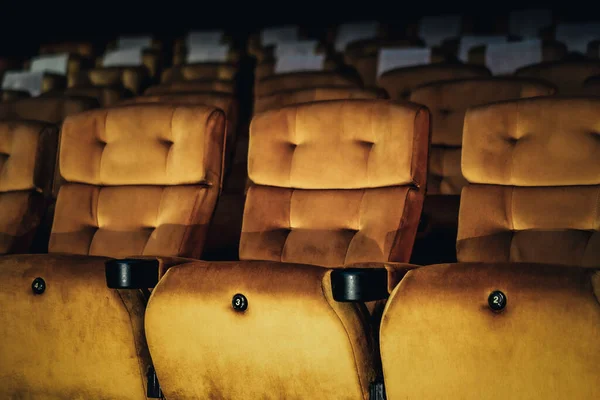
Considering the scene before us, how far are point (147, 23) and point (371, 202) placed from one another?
279cm

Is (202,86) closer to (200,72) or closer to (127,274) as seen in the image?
(200,72)

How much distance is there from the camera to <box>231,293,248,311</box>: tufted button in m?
0.75

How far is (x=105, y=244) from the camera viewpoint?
43.2 inches

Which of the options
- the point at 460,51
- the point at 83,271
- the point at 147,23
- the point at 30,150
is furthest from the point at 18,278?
the point at 147,23

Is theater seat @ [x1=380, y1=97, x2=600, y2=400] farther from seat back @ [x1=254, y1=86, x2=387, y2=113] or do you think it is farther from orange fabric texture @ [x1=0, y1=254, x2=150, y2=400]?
seat back @ [x1=254, y1=86, x2=387, y2=113]

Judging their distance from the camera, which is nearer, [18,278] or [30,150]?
[18,278]

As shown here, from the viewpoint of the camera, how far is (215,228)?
4.49 ft

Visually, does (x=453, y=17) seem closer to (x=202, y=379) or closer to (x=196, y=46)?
(x=196, y=46)

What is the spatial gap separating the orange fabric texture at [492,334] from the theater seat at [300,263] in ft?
0.19

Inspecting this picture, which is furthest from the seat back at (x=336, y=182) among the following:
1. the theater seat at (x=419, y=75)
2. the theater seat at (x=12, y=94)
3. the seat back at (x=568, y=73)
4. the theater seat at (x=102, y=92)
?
the theater seat at (x=12, y=94)

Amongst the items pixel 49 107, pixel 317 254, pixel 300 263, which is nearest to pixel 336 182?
pixel 317 254

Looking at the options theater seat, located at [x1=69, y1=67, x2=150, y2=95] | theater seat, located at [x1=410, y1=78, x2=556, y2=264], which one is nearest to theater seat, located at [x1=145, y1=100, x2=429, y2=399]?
theater seat, located at [x1=410, y1=78, x2=556, y2=264]

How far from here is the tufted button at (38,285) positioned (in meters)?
0.87

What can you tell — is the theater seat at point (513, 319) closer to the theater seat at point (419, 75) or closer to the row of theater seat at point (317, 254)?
the row of theater seat at point (317, 254)
